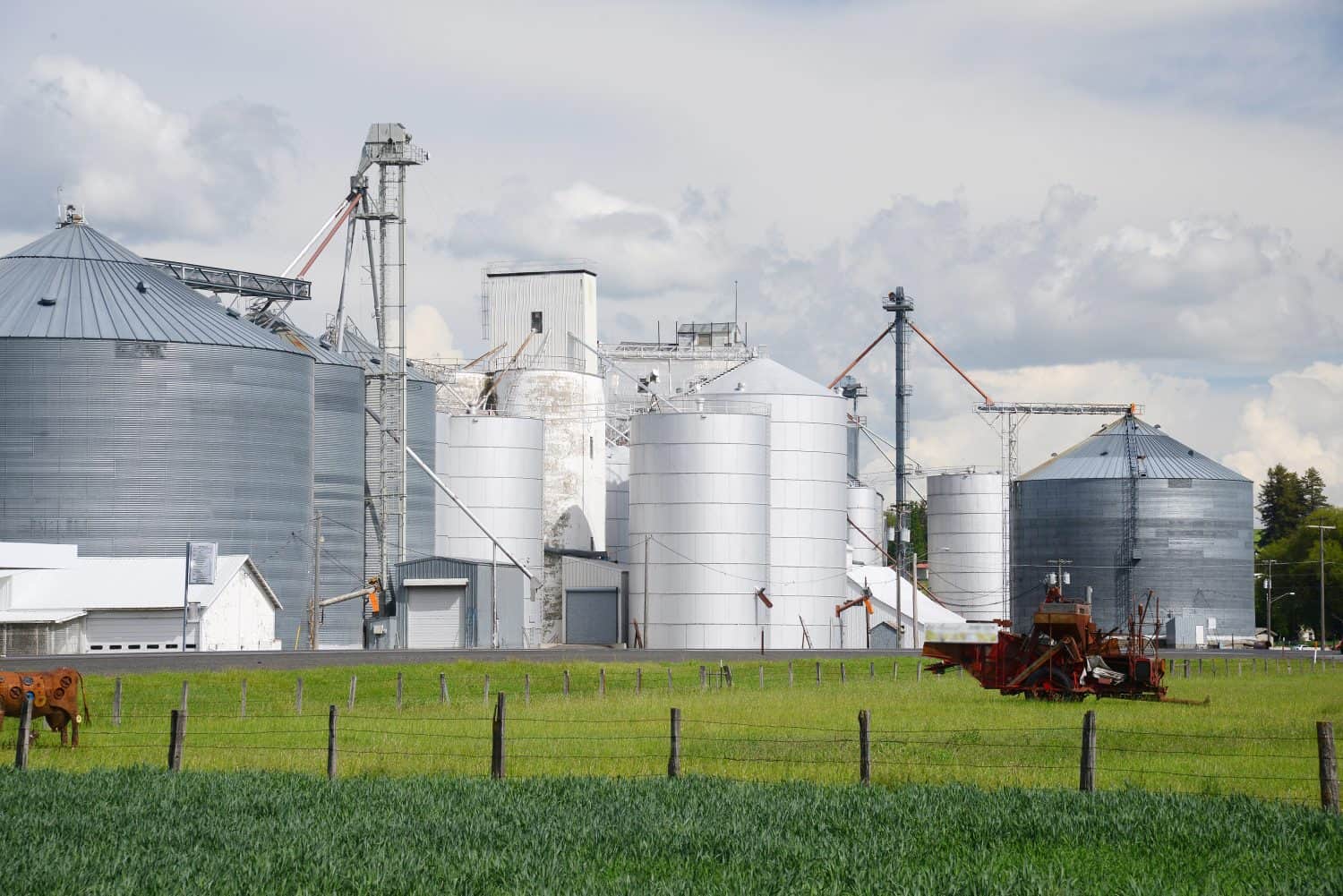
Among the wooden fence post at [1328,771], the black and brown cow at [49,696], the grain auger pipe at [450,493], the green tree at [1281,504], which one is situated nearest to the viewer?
the wooden fence post at [1328,771]

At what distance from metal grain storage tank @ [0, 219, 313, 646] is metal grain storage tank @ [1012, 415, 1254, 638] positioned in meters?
51.3

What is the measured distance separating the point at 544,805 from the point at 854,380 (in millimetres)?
131006

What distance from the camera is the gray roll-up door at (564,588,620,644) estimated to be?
9288cm

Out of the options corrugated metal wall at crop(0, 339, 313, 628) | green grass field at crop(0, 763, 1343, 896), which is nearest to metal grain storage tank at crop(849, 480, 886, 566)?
corrugated metal wall at crop(0, 339, 313, 628)

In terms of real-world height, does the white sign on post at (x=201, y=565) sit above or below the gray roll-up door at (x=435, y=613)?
above

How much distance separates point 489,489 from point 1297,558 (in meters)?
77.7

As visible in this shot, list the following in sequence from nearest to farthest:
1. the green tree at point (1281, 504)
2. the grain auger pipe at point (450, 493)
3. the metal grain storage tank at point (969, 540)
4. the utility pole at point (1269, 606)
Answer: the grain auger pipe at point (450, 493), the utility pole at point (1269, 606), the metal grain storage tank at point (969, 540), the green tree at point (1281, 504)

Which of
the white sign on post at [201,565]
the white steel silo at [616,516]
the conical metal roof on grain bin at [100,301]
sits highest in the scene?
the conical metal roof on grain bin at [100,301]

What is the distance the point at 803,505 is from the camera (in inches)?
3627

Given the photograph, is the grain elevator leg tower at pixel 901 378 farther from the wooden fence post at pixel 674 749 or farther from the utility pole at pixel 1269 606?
the wooden fence post at pixel 674 749

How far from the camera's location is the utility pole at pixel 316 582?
79125 millimetres

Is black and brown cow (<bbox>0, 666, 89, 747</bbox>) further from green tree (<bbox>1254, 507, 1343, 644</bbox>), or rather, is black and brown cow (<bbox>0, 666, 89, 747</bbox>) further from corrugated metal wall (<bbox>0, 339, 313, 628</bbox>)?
Answer: green tree (<bbox>1254, 507, 1343, 644</bbox>)

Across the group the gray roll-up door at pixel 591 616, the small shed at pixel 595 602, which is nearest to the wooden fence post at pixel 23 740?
the small shed at pixel 595 602

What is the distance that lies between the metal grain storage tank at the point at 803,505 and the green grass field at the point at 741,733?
35639 millimetres
